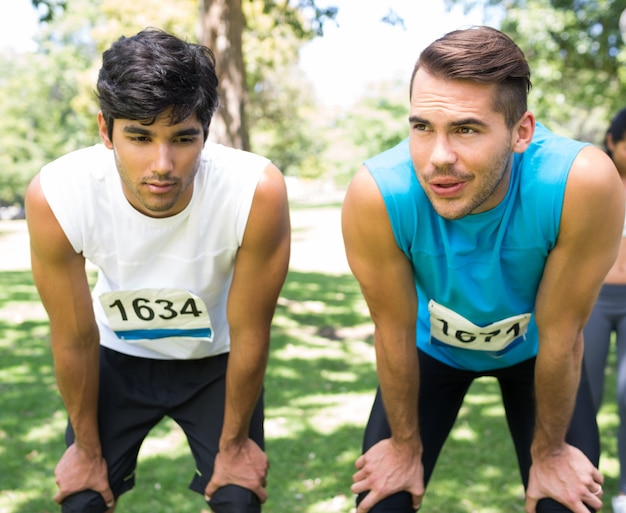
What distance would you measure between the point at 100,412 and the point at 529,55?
1362 cm

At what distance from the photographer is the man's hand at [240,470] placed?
2.86 m

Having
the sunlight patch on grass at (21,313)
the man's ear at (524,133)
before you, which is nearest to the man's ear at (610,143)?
the man's ear at (524,133)

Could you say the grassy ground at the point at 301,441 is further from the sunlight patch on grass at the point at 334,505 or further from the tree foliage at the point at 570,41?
the tree foliage at the point at 570,41

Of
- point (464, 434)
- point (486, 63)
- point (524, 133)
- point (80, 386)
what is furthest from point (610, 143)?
point (80, 386)

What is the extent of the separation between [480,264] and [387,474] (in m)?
0.88

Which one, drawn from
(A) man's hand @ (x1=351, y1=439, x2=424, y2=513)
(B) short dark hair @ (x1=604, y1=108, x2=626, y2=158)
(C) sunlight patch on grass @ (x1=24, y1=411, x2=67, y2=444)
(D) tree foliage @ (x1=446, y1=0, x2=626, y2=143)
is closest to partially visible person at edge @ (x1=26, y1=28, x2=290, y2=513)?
(A) man's hand @ (x1=351, y1=439, x2=424, y2=513)

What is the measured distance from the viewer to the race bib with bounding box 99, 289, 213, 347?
283 centimetres

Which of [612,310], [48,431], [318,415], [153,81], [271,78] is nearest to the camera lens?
[153,81]

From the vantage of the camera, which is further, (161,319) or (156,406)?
(156,406)

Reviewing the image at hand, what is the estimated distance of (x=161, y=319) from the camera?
2.91 metres

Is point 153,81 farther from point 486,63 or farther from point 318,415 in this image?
point 318,415

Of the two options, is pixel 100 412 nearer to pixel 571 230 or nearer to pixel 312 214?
pixel 571 230

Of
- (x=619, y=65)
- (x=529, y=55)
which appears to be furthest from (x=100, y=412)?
(x=529, y=55)

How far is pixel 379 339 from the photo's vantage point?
2719mm
